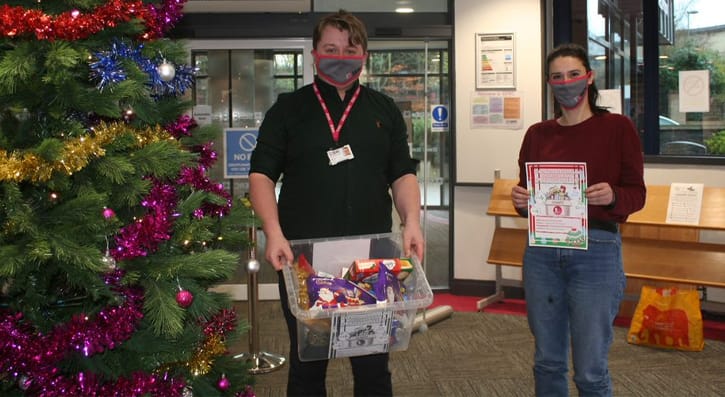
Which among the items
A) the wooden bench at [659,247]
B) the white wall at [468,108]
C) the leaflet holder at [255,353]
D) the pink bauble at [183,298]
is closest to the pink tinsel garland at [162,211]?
the pink bauble at [183,298]

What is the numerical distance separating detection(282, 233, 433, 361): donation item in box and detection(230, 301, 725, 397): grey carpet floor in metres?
1.47

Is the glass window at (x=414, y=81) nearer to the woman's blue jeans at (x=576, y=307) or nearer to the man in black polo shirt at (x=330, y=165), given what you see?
the woman's blue jeans at (x=576, y=307)

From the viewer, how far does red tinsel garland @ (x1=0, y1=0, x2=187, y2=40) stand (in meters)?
1.56

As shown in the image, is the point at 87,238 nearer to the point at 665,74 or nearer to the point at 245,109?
the point at 245,109

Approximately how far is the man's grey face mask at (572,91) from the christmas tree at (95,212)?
1228 mm

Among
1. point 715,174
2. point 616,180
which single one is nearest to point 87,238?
point 616,180

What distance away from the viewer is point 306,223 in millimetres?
2035

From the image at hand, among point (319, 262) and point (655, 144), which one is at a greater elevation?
point (655, 144)

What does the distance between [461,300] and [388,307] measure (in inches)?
152

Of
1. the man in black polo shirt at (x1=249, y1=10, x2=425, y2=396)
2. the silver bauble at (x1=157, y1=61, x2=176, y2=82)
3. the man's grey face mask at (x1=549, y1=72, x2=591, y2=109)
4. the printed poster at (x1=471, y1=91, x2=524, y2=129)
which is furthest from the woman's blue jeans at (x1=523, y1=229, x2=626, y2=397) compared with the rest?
the printed poster at (x1=471, y1=91, x2=524, y2=129)

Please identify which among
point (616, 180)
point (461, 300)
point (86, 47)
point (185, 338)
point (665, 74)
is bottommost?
point (461, 300)

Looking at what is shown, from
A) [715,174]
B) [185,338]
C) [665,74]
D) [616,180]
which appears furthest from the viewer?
[665,74]

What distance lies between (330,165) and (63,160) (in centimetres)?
74

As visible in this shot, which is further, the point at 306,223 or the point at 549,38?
the point at 549,38
